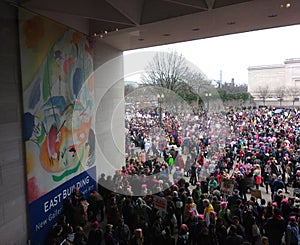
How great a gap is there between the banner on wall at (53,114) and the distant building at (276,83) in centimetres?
5817

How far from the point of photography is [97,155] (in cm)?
1064

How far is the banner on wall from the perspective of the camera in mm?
6613

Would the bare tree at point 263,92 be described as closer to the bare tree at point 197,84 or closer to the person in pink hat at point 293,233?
the bare tree at point 197,84

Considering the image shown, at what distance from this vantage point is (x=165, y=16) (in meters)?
8.54

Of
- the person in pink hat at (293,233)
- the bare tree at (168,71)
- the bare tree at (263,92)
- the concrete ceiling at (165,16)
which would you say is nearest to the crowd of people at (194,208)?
the person in pink hat at (293,233)

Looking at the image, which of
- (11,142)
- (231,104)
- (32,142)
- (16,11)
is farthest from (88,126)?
(231,104)

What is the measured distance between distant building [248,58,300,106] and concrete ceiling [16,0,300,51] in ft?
181

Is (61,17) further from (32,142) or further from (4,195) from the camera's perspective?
(4,195)

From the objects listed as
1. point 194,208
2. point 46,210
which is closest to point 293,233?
point 194,208

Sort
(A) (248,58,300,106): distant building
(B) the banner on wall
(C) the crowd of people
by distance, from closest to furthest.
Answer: (C) the crowd of people → (B) the banner on wall → (A) (248,58,300,106): distant building

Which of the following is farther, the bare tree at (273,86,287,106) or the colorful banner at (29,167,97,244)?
the bare tree at (273,86,287,106)

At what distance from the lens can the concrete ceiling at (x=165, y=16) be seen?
7496 mm

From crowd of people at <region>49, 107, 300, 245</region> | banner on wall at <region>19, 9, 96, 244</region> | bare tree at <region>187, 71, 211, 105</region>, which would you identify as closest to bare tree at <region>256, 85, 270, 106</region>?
bare tree at <region>187, 71, 211, 105</region>

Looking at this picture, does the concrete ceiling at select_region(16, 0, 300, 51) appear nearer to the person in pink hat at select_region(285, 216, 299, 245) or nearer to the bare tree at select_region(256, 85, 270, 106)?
the person in pink hat at select_region(285, 216, 299, 245)
